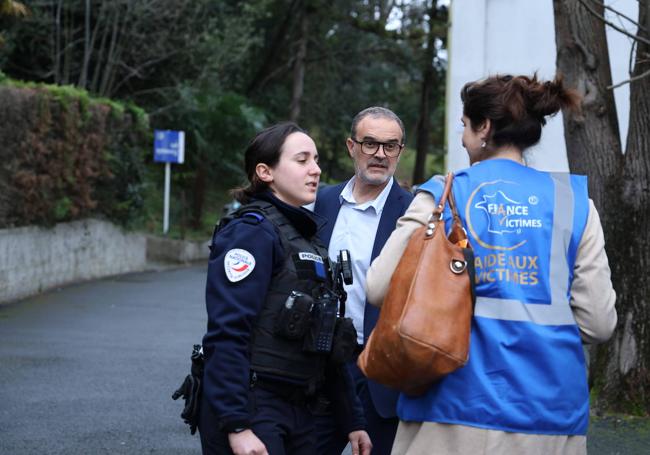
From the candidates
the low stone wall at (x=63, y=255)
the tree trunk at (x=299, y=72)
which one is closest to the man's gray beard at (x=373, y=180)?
the low stone wall at (x=63, y=255)

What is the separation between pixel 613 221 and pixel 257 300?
4.93 m

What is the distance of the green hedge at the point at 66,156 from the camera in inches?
605

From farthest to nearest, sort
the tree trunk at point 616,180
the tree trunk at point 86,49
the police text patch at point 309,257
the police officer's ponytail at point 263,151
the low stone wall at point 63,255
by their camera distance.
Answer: the tree trunk at point 86,49, the low stone wall at point 63,255, the tree trunk at point 616,180, the police officer's ponytail at point 263,151, the police text patch at point 309,257

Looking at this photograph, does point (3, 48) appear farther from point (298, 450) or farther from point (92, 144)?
point (298, 450)

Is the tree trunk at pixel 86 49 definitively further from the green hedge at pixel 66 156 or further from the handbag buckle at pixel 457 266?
the handbag buckle at pixel 457 266

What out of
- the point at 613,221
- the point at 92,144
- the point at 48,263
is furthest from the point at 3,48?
the point at 613,221

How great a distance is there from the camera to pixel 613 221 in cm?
782

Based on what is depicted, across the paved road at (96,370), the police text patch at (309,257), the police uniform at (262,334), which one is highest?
the police text patch at (309,257)

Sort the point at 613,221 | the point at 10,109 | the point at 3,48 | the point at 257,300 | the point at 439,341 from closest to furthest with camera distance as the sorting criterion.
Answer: the point at 439,341
the point at 257,300
the point at 613,221
the point at 10,109
the point at 3,48

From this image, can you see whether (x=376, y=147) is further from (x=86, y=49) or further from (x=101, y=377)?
(x=86, y=49)

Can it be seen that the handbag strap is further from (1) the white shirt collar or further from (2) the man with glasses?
(1) the white shirt collar

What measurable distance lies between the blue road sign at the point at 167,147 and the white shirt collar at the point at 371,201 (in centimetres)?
2034

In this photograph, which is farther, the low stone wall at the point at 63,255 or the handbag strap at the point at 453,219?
the low stone wall at the point at 63,255

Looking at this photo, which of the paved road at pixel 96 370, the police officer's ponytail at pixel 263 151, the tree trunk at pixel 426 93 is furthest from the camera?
the tree trunk at pixel 426 93
